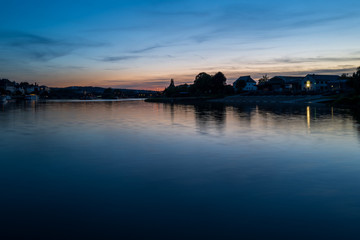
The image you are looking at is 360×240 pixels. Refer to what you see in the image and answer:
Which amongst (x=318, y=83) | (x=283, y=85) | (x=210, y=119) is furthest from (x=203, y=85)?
(x=210, y=119)

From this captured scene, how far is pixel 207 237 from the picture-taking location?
6137 millimetres

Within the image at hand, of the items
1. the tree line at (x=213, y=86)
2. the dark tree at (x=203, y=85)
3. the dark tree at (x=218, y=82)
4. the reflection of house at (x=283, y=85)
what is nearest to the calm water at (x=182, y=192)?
the reflection of house at (x=283, y=85)

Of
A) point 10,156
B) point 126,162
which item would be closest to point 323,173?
point 126,162

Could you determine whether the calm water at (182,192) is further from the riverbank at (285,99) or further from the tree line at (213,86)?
the tree line at (213,86)

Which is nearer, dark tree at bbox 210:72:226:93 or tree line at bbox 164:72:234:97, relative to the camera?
tree line at bbox 164:72:234:97

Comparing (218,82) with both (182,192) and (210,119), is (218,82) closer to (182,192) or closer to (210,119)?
(210,119)

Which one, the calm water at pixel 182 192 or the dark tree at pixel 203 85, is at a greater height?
the dark tree at pixel 203 85

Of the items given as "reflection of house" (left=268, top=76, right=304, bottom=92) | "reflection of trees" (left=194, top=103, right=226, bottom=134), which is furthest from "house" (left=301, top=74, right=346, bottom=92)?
"reflection of trees" (left=194, top=103, right=226, bottom=134)

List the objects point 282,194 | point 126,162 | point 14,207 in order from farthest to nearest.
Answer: point 126,162, point 282,194, point 14,207

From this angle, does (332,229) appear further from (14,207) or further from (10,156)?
(10,156)

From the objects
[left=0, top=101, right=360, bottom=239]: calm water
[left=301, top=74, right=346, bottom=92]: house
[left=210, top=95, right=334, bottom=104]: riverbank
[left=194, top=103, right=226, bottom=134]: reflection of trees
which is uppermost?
[left=301, top=74, right=346, bottom=92]: house

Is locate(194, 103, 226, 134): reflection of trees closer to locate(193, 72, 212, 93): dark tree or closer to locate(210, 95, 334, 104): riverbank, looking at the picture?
locate(210, 95, 334, 104): riverbank

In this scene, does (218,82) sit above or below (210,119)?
above

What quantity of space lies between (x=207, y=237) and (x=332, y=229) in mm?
3000
